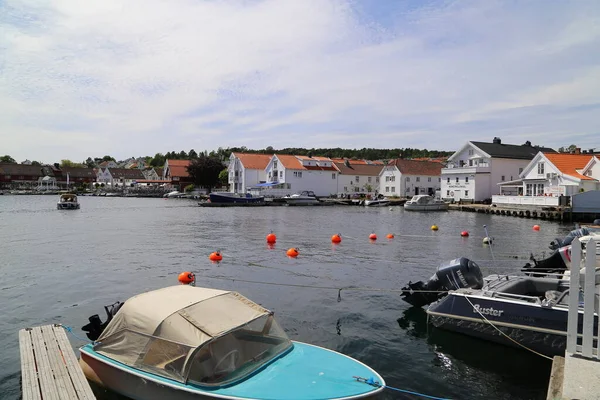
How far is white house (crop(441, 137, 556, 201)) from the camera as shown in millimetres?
73812

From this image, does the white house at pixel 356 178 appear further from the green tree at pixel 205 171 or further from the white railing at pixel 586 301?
the white railing at pixel 586 301

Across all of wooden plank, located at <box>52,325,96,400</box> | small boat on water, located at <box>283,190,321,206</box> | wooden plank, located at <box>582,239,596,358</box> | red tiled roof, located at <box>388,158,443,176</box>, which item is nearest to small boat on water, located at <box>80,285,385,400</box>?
wooden plank, located at <box>52,325,96,400</box>

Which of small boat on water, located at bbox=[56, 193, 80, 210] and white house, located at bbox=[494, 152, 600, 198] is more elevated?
white house, located at bbox=[494, 152, 600, 198]

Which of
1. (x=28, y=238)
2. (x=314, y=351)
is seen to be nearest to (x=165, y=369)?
(x=314, y=351)

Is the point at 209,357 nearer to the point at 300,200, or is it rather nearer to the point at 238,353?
the point at 238,353

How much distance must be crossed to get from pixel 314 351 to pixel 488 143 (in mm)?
78568

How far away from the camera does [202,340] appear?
750 cm

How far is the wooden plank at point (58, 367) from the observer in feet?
25.8

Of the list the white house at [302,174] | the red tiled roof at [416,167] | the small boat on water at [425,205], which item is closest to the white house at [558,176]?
the small boat on water at [425,205]

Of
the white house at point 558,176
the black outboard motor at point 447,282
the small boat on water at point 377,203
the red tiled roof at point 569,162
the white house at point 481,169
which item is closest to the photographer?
the black outboard motor at point 447,282

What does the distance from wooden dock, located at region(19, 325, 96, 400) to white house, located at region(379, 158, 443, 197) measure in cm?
8559

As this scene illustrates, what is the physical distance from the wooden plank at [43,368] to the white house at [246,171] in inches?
3467

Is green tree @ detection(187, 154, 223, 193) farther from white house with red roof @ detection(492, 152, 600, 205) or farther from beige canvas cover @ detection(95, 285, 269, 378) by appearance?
beige canvas cover @ detection(95, 285, 269, 378)

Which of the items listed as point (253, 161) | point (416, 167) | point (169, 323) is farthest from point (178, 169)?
point (169, 323)
